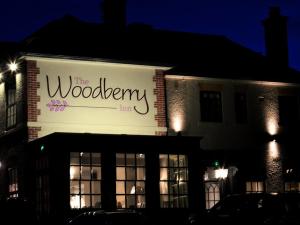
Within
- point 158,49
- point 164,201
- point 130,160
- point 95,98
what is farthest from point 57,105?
point 158,49

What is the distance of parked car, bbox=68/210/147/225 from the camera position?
1697cm

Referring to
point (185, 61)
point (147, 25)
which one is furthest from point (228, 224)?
point (147, 25)

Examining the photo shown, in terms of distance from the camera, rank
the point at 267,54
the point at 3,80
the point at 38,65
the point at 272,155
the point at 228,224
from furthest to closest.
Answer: the point at 267,54, the point at 272,155, the point at 3,80, the point at 38,65, the point at 228,224

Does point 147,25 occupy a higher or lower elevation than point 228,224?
higher

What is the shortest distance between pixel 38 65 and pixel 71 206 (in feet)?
16.8

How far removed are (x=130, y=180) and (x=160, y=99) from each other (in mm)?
3837

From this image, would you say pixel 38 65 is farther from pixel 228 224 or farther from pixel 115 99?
pixel 228 224

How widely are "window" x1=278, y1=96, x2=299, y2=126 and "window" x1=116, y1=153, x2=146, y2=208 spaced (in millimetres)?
7524

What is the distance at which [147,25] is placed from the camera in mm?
30312

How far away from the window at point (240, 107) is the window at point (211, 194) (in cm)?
273

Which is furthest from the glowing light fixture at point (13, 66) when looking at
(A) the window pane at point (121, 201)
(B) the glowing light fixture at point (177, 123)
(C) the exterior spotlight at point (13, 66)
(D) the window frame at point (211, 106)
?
(D) the window frame at point (211, 106)

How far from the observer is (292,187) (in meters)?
29.2

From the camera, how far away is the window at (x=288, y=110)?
29.5 meters

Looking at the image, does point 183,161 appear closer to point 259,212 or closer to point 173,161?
point 173,161
